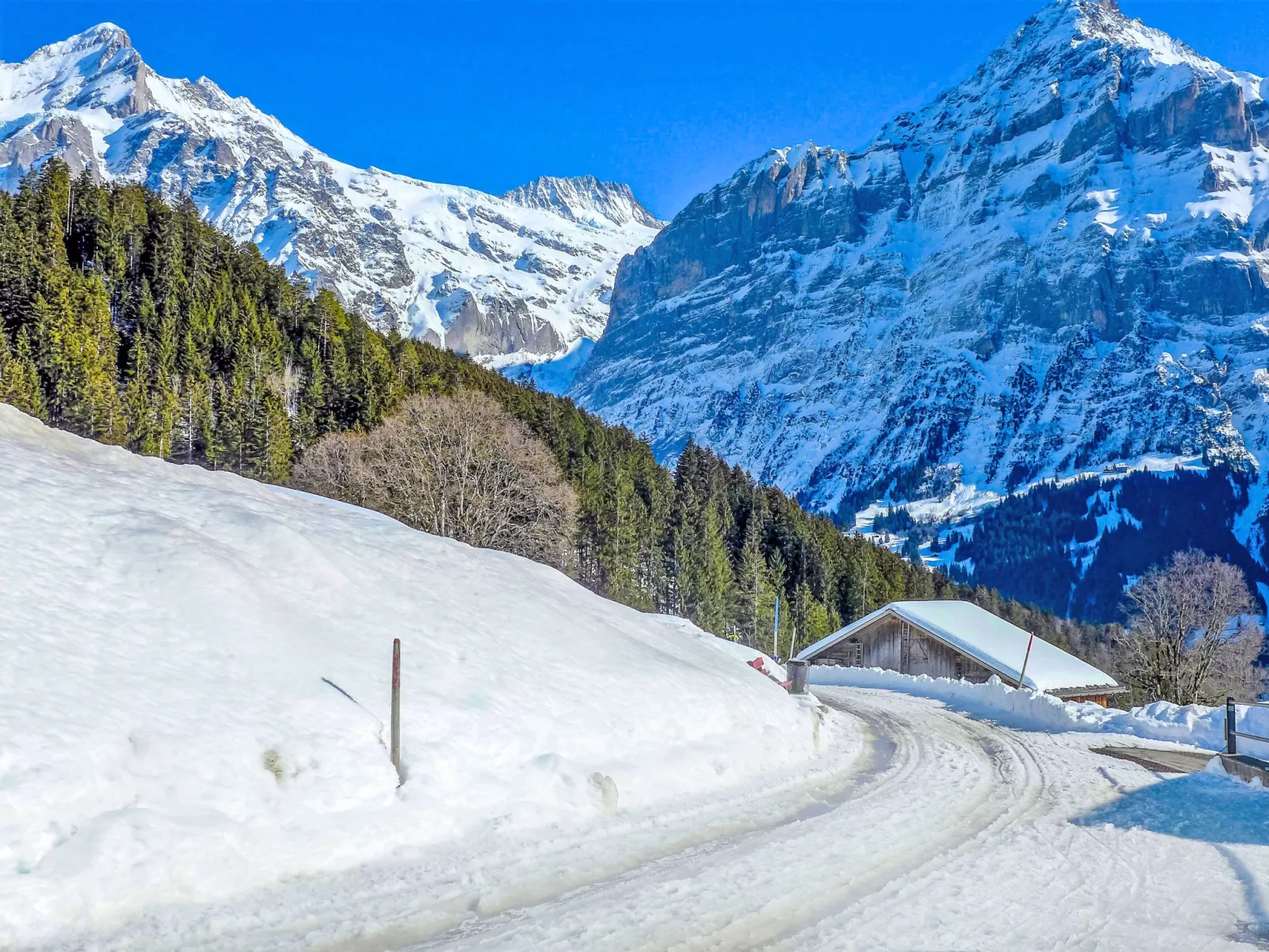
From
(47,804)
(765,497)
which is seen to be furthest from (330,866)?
(765,497)

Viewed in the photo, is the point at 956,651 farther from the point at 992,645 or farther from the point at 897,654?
the point at 897,654

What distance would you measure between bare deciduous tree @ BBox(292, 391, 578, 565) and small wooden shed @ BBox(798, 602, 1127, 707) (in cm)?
1907

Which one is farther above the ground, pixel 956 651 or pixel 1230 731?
pixel 956 651

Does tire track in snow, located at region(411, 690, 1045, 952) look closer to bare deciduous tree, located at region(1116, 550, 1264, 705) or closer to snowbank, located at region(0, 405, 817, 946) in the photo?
snowbank, located at region(0, 405, 817, 946)

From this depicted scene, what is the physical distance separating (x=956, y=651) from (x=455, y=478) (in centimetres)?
2963

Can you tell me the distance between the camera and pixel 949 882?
25.8 feet

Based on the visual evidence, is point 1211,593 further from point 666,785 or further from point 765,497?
point 666,785

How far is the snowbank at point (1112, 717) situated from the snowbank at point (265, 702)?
32.3ft

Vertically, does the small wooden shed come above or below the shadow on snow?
above

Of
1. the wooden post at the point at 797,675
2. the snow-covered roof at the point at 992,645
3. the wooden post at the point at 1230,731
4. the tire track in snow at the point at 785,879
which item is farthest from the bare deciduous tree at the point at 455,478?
the tire track in snow at the point at 785,879

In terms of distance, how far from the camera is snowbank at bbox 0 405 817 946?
21.6 feet

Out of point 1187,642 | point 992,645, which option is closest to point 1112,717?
point 992,645

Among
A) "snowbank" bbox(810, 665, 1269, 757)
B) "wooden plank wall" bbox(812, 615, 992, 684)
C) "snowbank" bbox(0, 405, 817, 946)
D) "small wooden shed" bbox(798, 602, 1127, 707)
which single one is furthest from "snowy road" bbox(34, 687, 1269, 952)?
"wooden plank wall" bbox(812, 615, 992, 684)

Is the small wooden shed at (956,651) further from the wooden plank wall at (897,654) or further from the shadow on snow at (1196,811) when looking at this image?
the shadow on snow at (1196,811)
